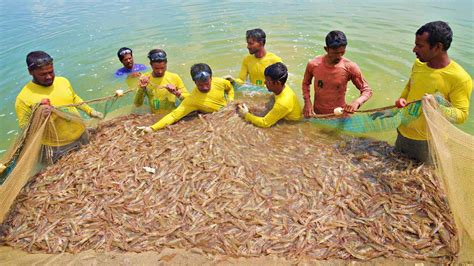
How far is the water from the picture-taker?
12562 mm

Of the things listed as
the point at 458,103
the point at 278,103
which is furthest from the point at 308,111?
the point at 458,103

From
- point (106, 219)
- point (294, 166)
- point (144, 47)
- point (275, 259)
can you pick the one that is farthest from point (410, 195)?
point (144, 47)

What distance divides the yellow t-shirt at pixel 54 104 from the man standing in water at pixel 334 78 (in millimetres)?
4880

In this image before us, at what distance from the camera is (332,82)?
255 inches

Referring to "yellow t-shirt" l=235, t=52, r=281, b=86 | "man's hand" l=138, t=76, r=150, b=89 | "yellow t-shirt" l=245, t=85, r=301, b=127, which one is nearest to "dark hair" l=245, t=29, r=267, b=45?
"yellow t-shirt" l=235, t=52, r=281, b=86

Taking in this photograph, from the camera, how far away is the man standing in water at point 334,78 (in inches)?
235

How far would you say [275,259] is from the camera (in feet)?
14.6

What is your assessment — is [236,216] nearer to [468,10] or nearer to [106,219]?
[106,219]

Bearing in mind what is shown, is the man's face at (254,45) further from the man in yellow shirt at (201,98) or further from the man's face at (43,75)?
the man's face at (43,75)

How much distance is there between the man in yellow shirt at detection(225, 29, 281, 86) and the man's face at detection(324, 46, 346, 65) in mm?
1978

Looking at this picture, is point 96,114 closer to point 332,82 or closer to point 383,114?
point 332,82

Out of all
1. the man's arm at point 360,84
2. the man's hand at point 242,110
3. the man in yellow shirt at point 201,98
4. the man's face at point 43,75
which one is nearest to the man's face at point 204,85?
the man in yellow shirt at point 201,98

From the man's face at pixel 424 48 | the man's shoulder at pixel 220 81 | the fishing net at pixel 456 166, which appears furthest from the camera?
the man's shoulder at pixel 220 81

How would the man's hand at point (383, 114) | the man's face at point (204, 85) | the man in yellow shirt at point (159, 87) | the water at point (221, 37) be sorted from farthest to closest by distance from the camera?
the water at point (221, 37) → the man in yellow shirt at point (159, 87) → the man's face at point (204, 85) → the man's hand at point (383, 114)
